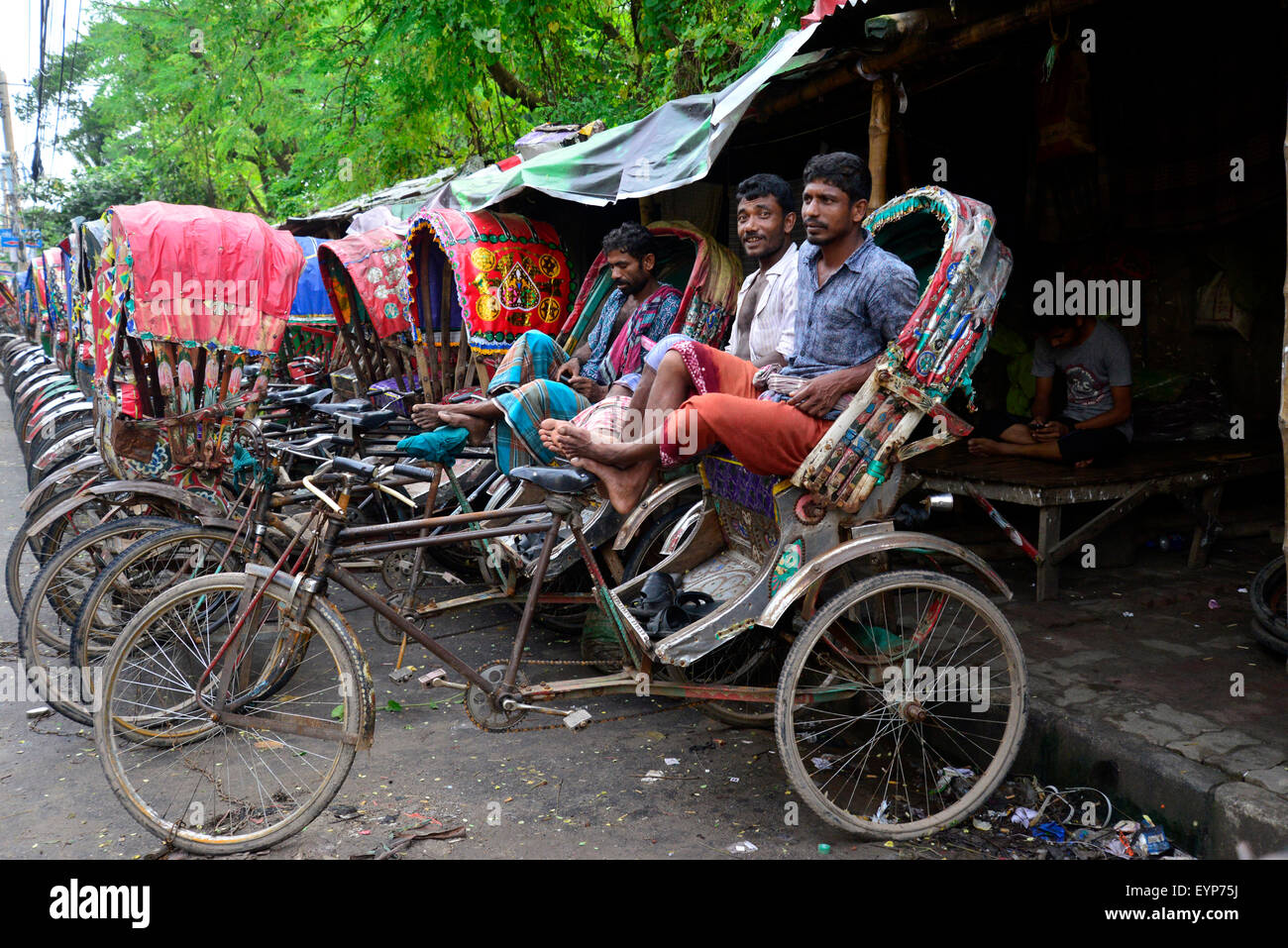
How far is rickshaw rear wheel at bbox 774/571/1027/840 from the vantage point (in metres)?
2.84

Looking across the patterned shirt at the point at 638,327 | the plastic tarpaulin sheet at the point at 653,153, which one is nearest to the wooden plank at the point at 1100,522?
the patterned shirt at the point at 638,327

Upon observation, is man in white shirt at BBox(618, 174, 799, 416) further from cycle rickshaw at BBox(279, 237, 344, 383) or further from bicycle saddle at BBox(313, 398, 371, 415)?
cycle rickshaw at BBox(279, 237, 344, 383)

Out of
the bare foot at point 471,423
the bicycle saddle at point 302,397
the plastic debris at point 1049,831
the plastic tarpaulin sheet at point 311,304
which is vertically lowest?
the plastic debris at point 1049,831

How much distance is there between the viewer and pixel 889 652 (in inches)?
125

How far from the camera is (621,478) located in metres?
3.32

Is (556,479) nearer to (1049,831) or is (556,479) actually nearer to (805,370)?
(805,370)

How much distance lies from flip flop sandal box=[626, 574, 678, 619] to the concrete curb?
4.47ft

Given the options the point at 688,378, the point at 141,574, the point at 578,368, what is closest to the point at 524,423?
the point at 688,378

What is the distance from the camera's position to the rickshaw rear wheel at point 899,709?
2840 millimetres

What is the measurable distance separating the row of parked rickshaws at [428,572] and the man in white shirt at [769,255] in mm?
487

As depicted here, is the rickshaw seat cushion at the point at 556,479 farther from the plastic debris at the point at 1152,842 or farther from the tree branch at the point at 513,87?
the tree branch at the point at 513,87

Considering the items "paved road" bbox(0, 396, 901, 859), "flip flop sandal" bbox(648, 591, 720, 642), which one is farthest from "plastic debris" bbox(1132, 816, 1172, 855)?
"flip flop sandal" bbox(648, 591, 720, 642)

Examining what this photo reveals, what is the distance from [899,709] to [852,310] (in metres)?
1.36

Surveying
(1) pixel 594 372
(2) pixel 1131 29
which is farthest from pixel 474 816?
(2) pixel 1131 29
